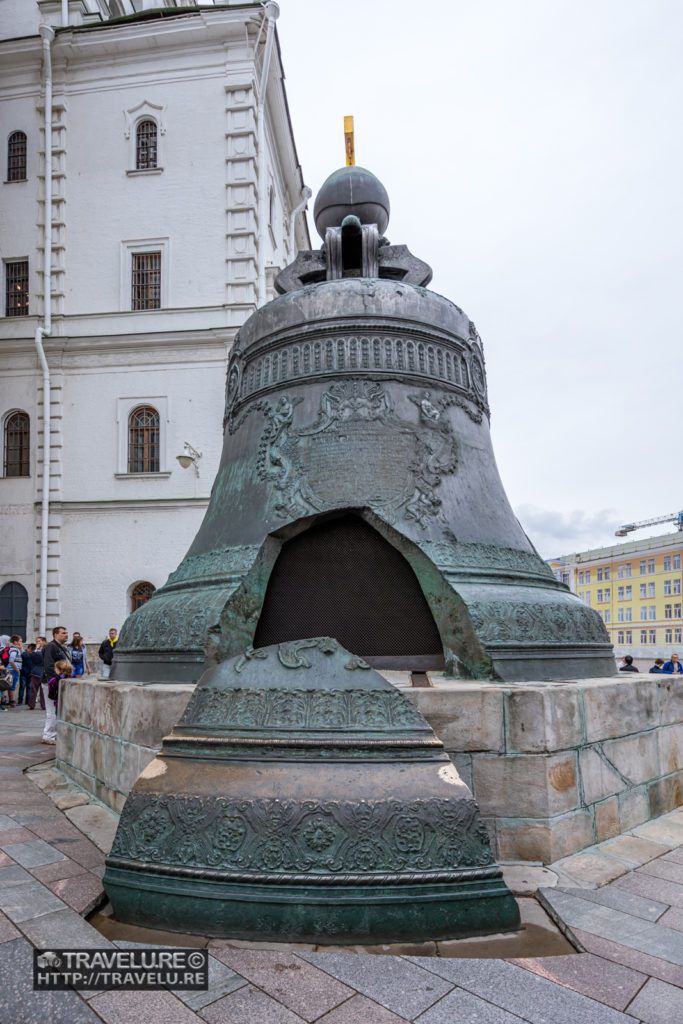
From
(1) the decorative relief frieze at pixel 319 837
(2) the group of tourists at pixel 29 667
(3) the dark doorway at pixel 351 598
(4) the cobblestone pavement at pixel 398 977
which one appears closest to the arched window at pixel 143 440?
(2) the group of tourists at pixel 29 667

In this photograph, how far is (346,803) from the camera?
7.27 ft

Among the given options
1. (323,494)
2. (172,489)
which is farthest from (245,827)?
(172,489)

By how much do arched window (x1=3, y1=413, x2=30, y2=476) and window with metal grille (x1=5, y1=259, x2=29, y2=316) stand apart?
2587mm

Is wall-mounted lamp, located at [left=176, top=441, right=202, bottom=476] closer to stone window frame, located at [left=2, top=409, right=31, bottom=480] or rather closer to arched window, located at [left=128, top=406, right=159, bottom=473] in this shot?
arched window, located at [left=128, top=406, right=159, bottom=473]

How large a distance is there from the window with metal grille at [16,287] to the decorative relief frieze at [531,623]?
686 inches

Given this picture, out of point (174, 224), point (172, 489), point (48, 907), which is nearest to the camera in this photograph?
point (48, 907)

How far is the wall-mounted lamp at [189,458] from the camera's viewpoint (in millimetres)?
15516

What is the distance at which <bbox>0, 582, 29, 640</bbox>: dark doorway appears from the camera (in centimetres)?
1669

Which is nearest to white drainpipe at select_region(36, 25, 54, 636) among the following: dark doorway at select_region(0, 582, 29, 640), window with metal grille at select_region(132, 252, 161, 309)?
dark doorway at select_region(0, 582, 29, 640)

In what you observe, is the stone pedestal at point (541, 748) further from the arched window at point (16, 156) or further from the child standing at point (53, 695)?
the arched window at point (16, 156)

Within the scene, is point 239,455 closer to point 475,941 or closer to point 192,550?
point 192,550

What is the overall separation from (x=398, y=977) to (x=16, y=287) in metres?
19.1

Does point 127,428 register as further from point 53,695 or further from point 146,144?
point 53,695

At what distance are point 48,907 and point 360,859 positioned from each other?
1.02 meters
